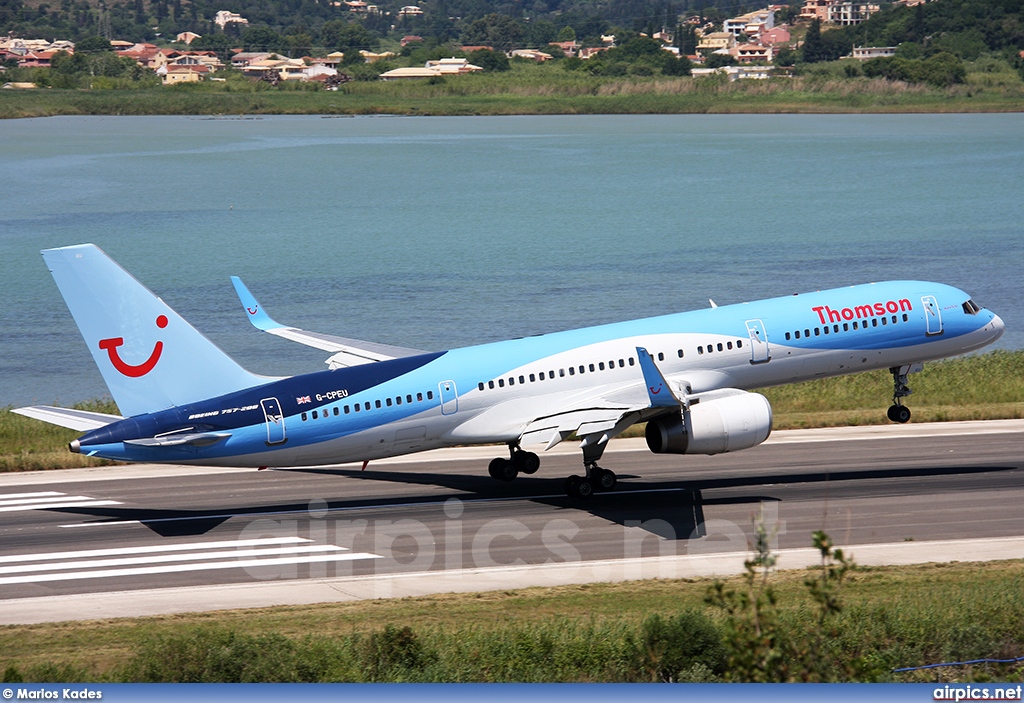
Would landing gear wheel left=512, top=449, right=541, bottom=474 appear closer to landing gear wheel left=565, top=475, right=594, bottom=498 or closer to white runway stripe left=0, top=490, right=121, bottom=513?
landing gear wheel left=565, top=475, right=594, bottom=498

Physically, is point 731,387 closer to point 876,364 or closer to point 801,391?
point 876,364

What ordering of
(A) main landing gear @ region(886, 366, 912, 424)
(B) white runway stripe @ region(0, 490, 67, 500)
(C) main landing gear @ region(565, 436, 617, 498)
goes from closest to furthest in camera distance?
(C) main landing gear @ region(565, 436, 617, 498) < (B) white runway stripe @ region(0, 490, 67, 500) < (A) main landing gear @ region(886, 366, 912, 424)

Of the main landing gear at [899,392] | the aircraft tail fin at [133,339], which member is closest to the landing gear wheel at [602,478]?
the aircraft tail fin at [133,339]

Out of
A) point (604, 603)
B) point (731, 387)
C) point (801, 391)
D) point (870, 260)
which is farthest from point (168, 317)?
point (870, 260)

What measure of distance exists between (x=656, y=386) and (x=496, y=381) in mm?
5257

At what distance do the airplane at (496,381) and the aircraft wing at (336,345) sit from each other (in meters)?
0.16

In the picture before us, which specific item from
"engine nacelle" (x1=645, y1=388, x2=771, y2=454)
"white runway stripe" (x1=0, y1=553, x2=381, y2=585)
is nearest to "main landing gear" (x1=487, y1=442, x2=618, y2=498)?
"engine nacelle" (x1=645, y1=388, x2=771, y2=454)

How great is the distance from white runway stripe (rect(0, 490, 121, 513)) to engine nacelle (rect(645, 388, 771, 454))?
17055 millimetres

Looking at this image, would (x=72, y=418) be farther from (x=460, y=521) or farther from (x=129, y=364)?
(x=460, y=521)

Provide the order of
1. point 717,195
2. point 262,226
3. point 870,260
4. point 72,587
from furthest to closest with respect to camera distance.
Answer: point 717,195 → point 262,226 → point 870,260 → point 72,587

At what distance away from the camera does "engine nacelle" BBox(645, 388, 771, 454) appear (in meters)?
35.4

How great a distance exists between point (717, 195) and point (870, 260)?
150ft

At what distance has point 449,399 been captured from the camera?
3716 centimetres

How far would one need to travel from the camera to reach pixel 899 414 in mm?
45656
